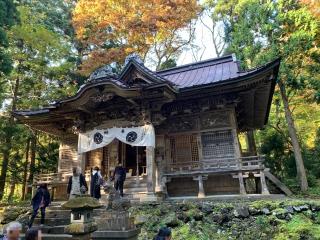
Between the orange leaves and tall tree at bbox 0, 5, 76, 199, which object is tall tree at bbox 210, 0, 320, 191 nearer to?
the orange leaves

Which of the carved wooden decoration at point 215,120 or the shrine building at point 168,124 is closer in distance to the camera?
the shrine building at point 168,124

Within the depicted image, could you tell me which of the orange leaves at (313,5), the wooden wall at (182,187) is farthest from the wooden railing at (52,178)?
the orange leaves at (313,5)

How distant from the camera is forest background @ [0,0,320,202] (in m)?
15.9

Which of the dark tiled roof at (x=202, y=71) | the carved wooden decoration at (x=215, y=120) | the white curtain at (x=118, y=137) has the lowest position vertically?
the white curtain at (x=118, y=137)

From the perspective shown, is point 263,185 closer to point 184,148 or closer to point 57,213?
point 184,148

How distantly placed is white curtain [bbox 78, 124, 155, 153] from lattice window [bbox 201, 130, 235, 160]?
2448 mm

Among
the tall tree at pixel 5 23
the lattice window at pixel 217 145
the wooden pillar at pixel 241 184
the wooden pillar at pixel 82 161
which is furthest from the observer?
the tall tree at pixel 5 23

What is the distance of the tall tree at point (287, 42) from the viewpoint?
15388mm

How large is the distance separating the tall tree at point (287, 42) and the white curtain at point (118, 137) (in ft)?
27.7

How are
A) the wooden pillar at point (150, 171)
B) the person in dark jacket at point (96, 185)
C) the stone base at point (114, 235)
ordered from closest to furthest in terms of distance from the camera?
the stone base at point (114, 235)
the person in dark jacket at point (96, 185)
the wooden pillar at point (150, 171)

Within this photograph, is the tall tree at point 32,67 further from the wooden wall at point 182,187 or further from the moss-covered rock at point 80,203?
the moss-covered rock at point 80,203

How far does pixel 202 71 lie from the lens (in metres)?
16.7

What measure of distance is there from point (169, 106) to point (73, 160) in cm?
692

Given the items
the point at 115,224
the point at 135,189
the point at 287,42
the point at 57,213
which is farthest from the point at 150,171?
the point at 287,42
